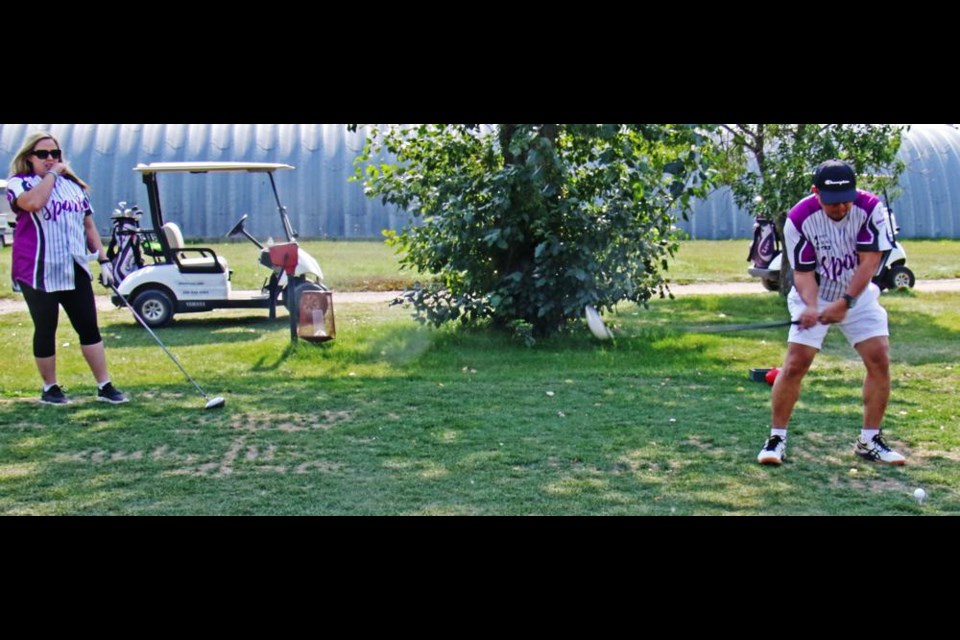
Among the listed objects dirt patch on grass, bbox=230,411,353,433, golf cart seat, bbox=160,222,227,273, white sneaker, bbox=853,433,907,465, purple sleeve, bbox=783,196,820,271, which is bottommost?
white sneaker, bbox=853,433,907,465

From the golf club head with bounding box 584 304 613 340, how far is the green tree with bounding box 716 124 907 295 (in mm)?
3313

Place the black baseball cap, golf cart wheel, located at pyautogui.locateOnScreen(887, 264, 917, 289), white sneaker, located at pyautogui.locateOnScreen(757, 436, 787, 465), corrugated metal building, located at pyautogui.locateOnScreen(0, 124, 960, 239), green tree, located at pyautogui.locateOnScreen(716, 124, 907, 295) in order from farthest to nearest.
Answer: corrugated metal building, located at pyautogui.locateOnScreen(0, 124, 960, 239)
golf cart wheel, located at pyautogui.locateOnScreen(887, 264, 917, 289)
green tree, located at pyautogui.locateOnScreen(716, 124, 907, 295)
white sneaker, located at pyautogui.locateOnScreen(757, 436, 787, 465)
the black baseball cap

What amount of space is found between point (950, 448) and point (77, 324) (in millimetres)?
5906

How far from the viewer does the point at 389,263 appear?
1967 cm

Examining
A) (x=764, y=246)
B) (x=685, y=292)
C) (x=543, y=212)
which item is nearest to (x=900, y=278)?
(x=764, y=246)

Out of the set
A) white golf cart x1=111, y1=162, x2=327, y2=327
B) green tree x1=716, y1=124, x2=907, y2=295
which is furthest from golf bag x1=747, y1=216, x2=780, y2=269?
white golf cart x1=111, y1=162, x2=327, y2=327

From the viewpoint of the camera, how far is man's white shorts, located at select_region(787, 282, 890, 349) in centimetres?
583

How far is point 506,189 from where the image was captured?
32.7ft

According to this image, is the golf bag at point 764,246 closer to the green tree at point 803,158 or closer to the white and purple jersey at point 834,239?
the green tree at point 803,158

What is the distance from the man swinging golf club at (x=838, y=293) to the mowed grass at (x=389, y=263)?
33.1 feet

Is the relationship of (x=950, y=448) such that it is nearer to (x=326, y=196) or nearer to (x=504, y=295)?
(x=504, y=295)

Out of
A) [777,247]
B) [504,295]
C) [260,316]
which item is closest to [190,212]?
[260,316]

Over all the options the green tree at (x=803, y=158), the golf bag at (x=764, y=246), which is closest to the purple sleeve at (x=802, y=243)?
the green tree at (x=803, y=158)

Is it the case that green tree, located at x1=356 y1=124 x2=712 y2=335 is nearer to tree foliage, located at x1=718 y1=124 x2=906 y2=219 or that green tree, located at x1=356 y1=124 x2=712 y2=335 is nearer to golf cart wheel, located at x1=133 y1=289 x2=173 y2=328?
tree foliage, located at x1=718 y1=124 x2=906 y2=219
